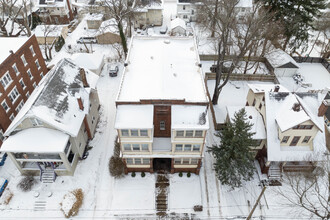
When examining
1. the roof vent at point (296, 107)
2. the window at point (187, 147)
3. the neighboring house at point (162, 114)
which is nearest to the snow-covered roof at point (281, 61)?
the roof vent at point (296, 107)

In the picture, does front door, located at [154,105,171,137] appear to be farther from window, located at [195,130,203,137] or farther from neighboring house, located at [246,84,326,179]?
neighboring house, located at [246,84,326,179]

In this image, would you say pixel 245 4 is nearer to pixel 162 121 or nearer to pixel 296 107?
pixel 296 107

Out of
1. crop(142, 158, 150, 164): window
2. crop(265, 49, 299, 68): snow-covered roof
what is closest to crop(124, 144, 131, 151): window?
crop(142, 158, 150, 164): window

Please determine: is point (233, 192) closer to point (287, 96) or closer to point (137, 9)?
point (287, 96)

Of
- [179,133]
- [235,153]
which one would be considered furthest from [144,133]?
[235,153]

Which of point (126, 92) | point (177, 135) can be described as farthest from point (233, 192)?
point (126, 92)

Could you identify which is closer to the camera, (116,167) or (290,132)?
(290,132)
